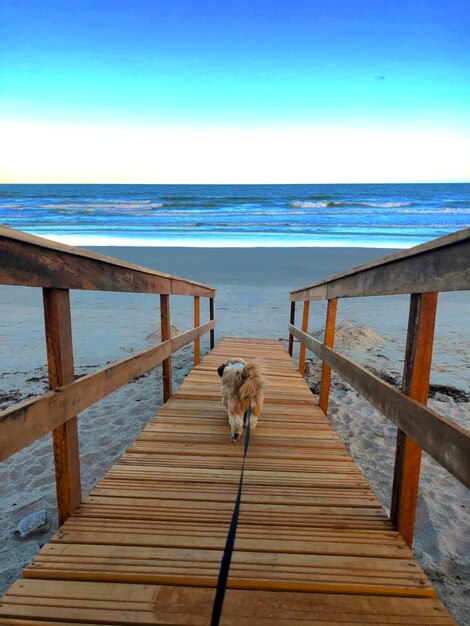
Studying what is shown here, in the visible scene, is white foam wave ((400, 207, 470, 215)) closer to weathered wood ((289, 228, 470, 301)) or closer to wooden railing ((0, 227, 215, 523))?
weathered wood ((289, 228, 470, 301))

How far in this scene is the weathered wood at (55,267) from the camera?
1427mm

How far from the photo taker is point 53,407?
5.56ft

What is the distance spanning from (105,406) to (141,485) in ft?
8.63

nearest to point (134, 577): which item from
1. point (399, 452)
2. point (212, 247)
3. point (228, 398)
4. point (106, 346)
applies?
point (399, 452)

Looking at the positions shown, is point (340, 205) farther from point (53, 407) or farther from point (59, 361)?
point (53, 407)

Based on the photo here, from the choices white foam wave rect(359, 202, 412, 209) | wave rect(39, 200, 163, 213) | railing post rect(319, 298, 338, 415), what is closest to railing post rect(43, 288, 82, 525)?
railing post rect(319, 298, 338, 415)

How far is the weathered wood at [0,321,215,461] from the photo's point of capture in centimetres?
141

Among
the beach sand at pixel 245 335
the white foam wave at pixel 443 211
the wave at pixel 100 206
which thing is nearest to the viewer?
the beach sand at pixel 245 335

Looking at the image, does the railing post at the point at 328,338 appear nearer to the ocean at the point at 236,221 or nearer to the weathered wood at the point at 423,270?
the weathered wood at the point at 423,270

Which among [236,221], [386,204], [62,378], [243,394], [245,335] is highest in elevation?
[386,204]

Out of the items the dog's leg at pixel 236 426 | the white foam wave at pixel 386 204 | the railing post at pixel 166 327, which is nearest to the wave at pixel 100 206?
the white foam wave at pixel 386 204

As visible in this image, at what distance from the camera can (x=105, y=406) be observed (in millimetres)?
4641

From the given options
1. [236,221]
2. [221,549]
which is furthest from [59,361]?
[236,221]

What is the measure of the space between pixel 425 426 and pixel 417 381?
0.79 feet
